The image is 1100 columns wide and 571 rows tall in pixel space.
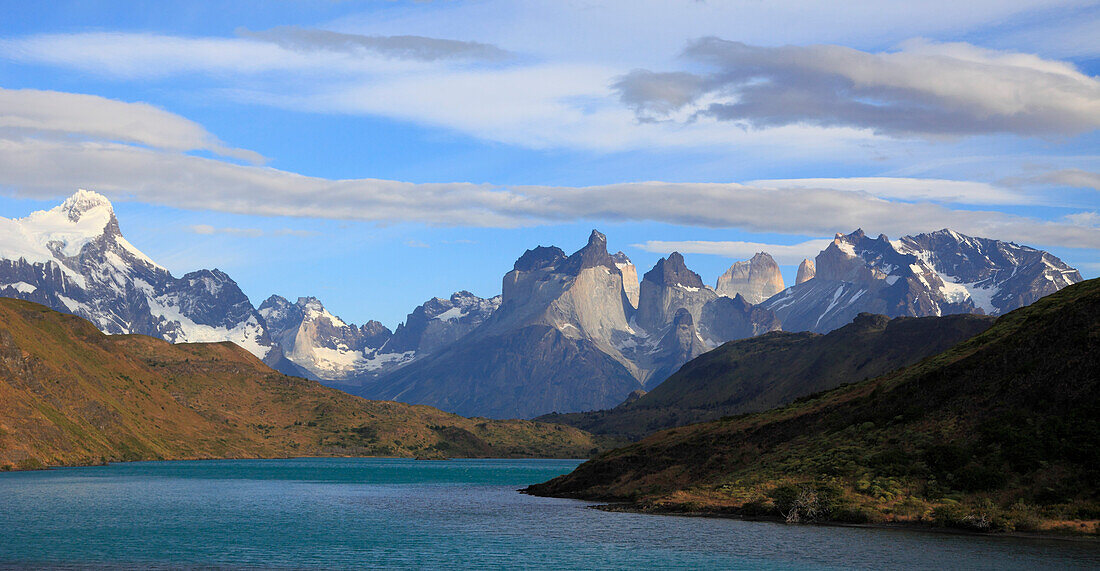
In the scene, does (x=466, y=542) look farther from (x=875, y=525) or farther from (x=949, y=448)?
(x=949, y=448)

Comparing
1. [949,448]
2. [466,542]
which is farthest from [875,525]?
[466,542]

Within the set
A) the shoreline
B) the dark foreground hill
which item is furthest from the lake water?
the dark foreground hill

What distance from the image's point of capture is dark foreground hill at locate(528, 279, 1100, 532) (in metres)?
105

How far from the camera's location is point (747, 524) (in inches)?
4520

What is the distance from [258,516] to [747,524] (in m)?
69.5

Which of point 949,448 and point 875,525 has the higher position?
point 949,448

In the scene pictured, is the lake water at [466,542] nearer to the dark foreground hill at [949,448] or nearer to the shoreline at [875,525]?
the shoreline at [875,525]

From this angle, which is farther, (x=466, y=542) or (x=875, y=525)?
(x=875, y=525)

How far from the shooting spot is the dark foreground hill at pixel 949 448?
344 feet

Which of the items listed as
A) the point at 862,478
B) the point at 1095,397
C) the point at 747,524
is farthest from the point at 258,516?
the point at 1095,397

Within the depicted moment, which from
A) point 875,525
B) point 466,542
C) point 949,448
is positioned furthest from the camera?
point 949,448

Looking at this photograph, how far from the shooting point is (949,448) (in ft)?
380

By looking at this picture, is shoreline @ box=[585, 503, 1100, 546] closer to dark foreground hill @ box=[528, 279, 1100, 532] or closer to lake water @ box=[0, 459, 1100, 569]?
dark foreground hill @ box=[528, 279, 1100, 532]

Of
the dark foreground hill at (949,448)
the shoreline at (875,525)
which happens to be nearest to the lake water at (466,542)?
the shoreline at (875,525)
